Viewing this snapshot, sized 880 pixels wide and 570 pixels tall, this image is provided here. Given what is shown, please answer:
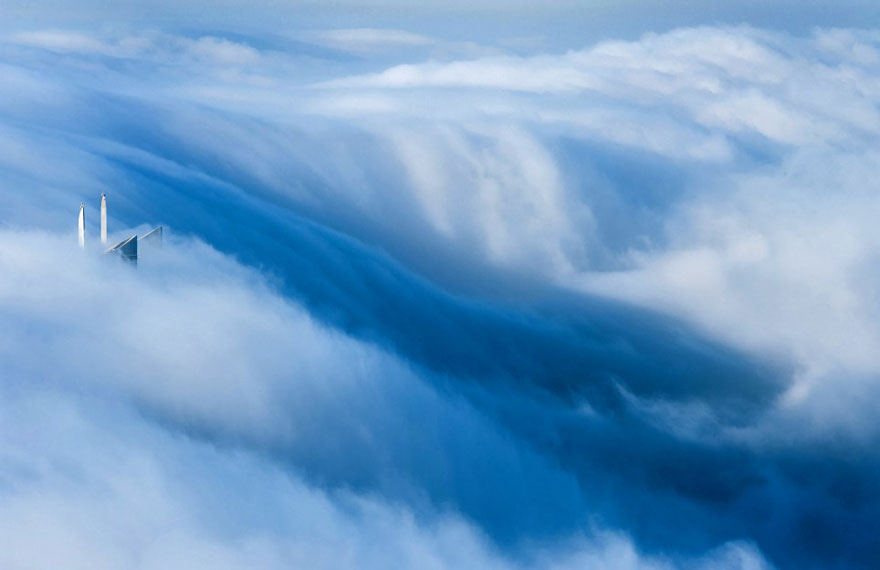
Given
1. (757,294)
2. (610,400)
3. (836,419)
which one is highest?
(757,294)

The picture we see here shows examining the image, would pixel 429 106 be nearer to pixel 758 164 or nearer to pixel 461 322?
pixel 758 164

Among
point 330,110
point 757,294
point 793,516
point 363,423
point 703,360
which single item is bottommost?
point 363,423

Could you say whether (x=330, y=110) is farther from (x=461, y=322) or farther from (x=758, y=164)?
(x=461, y=322)

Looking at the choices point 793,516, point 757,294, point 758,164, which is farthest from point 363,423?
point 758,164

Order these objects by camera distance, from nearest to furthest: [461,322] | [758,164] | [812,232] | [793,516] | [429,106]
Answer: [793,516] → [461,322] → [812,232] → [758,164] → [429,106]

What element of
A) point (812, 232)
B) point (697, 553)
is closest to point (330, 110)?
point (812, 232)

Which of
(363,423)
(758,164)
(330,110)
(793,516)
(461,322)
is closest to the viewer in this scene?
(363,423)

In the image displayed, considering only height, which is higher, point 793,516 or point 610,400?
point 610,400

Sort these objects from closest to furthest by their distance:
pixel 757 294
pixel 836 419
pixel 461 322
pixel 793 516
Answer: pixel 793 516 < pixel 836 419 < pixel 461 322 < pixel 757 294

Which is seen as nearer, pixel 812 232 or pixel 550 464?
pixel 550 464
